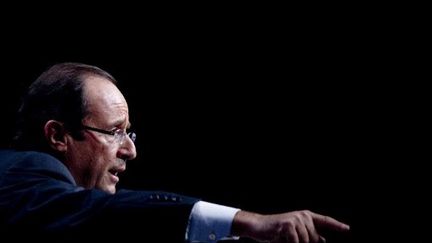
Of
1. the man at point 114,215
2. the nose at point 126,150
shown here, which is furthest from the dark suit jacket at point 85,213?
the nose at point 126,150

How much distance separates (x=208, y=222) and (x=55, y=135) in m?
0.86

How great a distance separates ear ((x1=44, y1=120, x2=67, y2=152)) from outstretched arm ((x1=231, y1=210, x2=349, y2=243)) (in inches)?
37.2

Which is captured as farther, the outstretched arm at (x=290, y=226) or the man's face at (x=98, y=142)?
the man's face at (x=98, y=142)

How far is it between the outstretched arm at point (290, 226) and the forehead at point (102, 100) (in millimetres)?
943

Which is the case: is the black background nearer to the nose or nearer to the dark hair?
the nose

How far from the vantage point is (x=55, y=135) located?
2.04m

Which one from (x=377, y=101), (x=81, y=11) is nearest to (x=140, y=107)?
(x=81, y=11)

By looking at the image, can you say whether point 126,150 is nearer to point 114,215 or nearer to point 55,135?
point 55,135

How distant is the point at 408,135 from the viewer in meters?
2.54

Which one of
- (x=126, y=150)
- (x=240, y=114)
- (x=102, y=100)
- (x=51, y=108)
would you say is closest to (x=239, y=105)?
(x=240, y=114)

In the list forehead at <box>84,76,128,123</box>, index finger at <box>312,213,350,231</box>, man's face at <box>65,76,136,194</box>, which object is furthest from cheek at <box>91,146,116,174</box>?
index finger at <box>312,213,350,231</box>

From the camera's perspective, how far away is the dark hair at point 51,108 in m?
2.05

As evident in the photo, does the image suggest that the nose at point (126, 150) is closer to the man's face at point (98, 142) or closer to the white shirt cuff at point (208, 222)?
the man's face at point (98, 142)

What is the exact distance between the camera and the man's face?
6.79 ft
